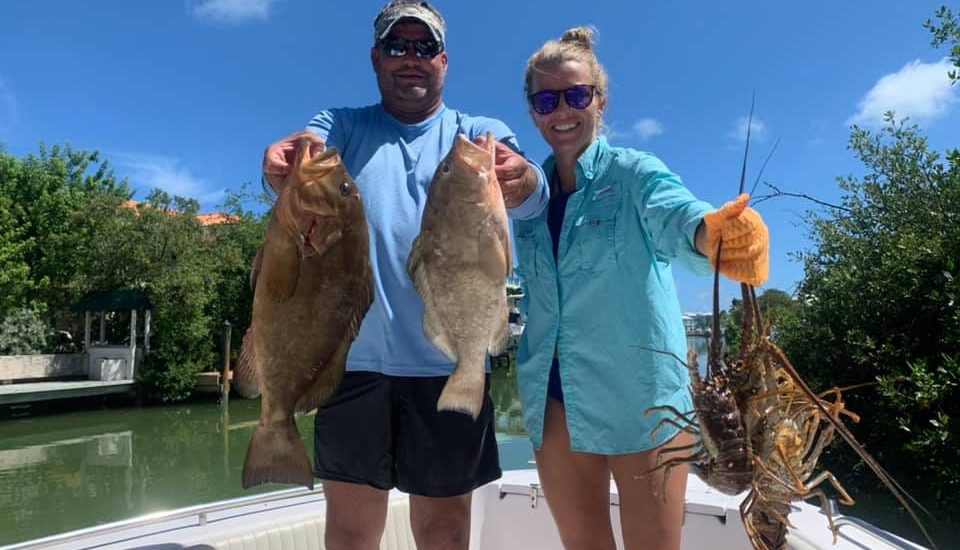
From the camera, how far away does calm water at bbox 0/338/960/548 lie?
13125 millimetres

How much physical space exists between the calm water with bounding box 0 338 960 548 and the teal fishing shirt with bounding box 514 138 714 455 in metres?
7.31

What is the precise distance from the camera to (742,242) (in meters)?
2.09

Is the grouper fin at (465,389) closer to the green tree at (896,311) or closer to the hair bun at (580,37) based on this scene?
the hair bun at (580,37)

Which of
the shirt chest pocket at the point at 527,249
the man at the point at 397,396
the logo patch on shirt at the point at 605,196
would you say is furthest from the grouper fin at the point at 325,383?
the logo patch on shirt at the point at 605,196

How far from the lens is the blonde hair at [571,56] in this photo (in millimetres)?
2902

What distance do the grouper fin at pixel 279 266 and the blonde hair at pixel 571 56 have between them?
4.56ft

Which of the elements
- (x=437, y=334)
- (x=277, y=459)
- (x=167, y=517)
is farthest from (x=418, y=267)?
(x=167, y=517)

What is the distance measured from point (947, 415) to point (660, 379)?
7531 millimetres

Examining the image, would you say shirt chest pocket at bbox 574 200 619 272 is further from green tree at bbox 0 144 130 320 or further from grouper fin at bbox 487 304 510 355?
green tree at bbox 0 144 130 320

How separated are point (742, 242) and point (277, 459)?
6.10 feet

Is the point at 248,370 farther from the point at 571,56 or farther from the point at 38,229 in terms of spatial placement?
the point at 38,229

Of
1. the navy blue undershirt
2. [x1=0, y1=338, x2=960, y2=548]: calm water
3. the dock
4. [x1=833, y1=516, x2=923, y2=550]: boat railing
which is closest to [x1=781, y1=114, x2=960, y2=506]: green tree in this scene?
[x1=0, y1=338, x2=960, y2=548]: calm water

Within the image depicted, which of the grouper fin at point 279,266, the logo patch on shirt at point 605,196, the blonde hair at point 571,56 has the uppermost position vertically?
the blonde hair at point 571,56

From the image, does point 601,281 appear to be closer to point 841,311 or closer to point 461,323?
point 461,323
